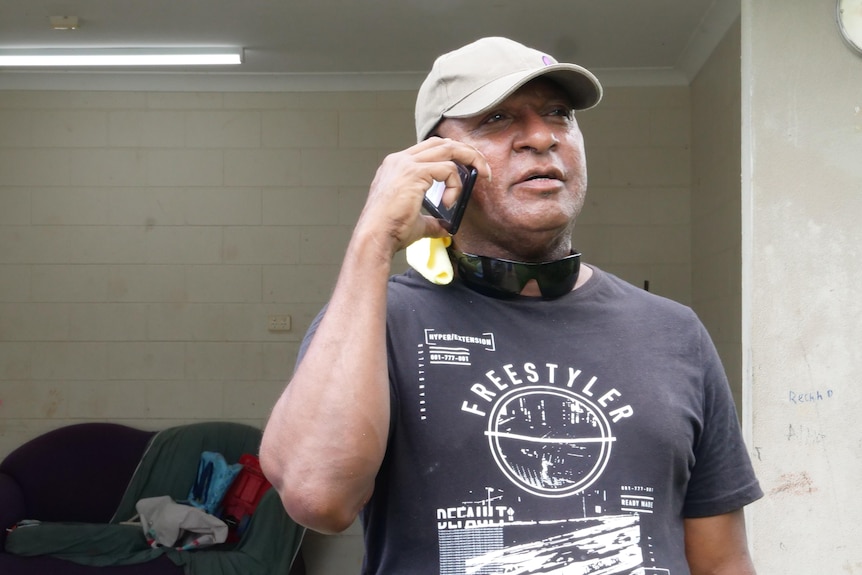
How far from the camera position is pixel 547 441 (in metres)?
1.19

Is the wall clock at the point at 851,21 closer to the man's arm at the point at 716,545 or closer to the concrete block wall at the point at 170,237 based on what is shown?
the man's arm at the point at 716,545

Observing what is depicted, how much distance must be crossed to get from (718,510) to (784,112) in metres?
1.54

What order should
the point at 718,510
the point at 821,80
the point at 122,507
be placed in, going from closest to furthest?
the point at 718,510 → the point at 821,80 → the point at 122,507

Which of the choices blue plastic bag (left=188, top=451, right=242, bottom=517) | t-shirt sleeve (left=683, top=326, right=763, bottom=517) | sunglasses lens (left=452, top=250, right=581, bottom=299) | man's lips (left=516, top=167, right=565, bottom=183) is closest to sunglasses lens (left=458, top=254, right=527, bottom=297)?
sunglasses lens (left=452, top=250, right=581, bottom=299)

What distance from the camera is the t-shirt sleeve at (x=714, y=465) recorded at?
4.25ft

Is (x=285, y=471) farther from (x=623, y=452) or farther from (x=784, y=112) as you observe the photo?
(x=784, y=112)

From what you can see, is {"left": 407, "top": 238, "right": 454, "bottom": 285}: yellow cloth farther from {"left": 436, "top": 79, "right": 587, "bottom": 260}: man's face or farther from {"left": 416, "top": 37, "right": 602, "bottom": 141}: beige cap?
{"left": 416, "top": 37, "right": 602, "bottom": 141}: beige cap

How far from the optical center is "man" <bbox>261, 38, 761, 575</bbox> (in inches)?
44.4

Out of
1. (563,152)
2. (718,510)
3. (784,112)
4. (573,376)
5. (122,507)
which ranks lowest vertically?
(122,507)

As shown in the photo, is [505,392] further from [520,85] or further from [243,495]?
[243,495]

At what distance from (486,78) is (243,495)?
4157 millimetres

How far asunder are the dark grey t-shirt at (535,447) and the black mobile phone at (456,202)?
10cm

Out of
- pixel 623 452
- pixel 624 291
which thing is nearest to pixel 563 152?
pixel 624 291

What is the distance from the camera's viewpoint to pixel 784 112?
250 centimetres
